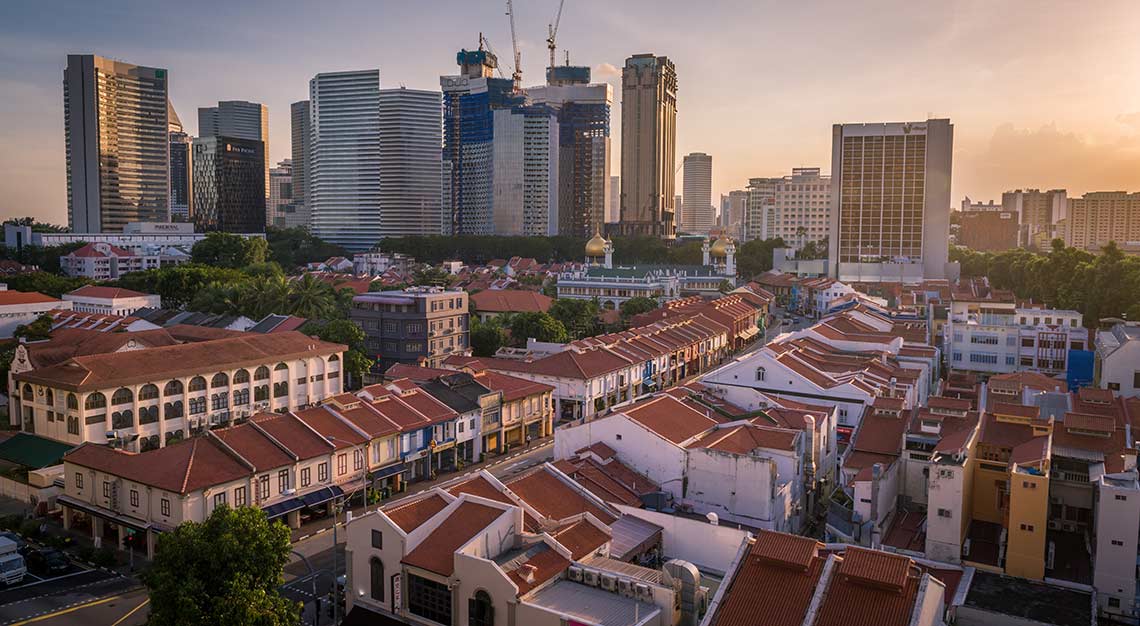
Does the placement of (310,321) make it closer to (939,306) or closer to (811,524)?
(811,524)

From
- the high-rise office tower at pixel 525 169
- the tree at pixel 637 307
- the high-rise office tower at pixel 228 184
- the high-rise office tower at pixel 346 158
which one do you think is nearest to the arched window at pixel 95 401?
the tree at pixel 637 307

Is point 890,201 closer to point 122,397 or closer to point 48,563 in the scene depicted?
point 122,397

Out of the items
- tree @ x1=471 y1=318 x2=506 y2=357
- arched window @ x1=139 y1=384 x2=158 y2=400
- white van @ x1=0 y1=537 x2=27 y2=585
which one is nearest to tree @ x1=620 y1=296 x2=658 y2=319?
tree @ x1=471 y1=318 x2=506 y2=357

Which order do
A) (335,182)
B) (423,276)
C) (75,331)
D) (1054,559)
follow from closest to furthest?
(1054,559)
(75,331)
(423,276)
(335,182)

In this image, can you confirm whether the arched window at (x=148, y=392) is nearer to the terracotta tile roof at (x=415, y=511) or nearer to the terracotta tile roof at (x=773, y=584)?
the terracotta tile roof at (x=415, y=511)

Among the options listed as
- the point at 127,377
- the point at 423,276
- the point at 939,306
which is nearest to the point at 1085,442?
the point at 127,377
